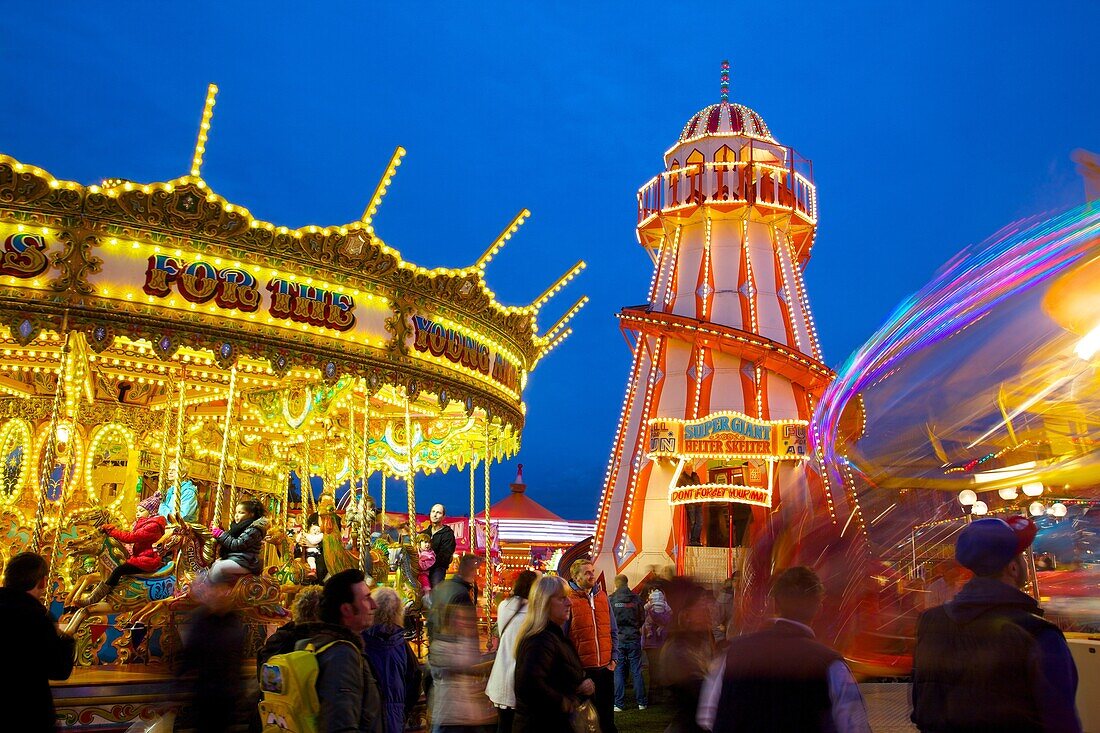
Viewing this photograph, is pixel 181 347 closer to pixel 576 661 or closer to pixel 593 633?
pixel 593 633

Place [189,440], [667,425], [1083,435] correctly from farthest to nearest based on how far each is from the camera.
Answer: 1. [667,425]
2. [189,440]
3. [1083,435]

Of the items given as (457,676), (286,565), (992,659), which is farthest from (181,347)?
(992,659)

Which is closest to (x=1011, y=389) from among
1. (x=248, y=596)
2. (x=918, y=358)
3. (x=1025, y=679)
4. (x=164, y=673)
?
(x=918, y=358)

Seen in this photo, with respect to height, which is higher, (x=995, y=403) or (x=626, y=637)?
(x=995, y=403)

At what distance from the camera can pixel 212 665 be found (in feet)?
13.1

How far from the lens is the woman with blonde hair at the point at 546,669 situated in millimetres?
4828

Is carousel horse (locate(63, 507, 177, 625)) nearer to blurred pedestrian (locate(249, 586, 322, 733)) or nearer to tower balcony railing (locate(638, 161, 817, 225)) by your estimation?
blurred pedestrian (locate(249, 586, 322, 733))

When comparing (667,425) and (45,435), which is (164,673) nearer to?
(45,435)

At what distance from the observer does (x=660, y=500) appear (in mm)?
25109

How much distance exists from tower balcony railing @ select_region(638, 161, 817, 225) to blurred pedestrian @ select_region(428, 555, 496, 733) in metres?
23.4

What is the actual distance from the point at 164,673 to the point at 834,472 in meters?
20.7

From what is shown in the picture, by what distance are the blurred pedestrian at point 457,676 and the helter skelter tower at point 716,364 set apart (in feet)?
57.9

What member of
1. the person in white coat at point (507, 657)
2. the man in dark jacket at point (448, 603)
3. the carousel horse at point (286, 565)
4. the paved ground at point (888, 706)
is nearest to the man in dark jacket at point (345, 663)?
the man in dark jacket at point (448, 603)

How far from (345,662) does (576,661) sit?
202cm
